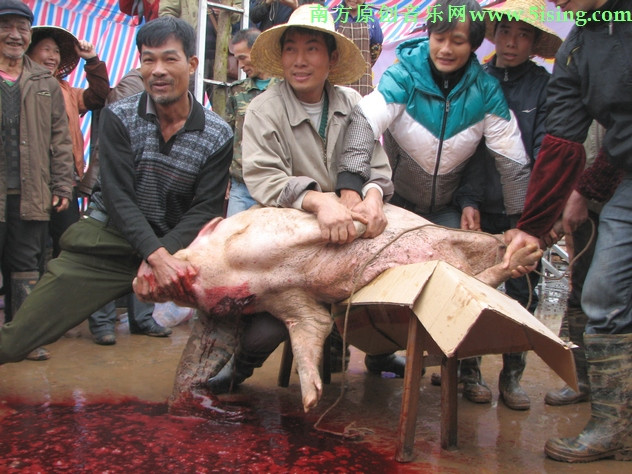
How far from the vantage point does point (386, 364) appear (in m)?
4.14

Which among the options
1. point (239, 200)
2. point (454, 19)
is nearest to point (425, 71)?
point (454, 19)

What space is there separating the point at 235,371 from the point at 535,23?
251cm

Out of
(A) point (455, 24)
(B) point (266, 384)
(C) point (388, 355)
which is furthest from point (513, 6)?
(B) point (266, 384)

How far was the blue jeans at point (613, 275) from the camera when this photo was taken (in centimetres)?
282

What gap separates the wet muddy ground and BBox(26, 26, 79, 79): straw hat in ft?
7.64

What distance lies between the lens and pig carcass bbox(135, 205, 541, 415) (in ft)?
10.4

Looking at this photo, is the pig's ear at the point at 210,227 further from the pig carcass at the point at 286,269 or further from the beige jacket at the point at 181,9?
the beige jacket at the point at 181,9

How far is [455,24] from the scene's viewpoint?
3463mm

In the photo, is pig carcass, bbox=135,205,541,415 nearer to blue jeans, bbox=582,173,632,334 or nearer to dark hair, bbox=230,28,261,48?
blue jeans, bbox=582,173,632,334

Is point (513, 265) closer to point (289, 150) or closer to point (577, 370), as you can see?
point (577, 370)

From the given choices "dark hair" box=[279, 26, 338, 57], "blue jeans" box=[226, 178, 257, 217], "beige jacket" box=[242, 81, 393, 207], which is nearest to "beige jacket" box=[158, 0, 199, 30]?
"blue jeans" box=[226, 178, 257, 217]

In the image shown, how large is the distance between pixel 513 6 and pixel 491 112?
69cm

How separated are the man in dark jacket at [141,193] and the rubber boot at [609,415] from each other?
198cm

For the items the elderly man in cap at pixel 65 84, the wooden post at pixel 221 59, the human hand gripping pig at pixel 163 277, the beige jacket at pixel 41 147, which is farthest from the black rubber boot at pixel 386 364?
the wooden post at pixel 221 59
